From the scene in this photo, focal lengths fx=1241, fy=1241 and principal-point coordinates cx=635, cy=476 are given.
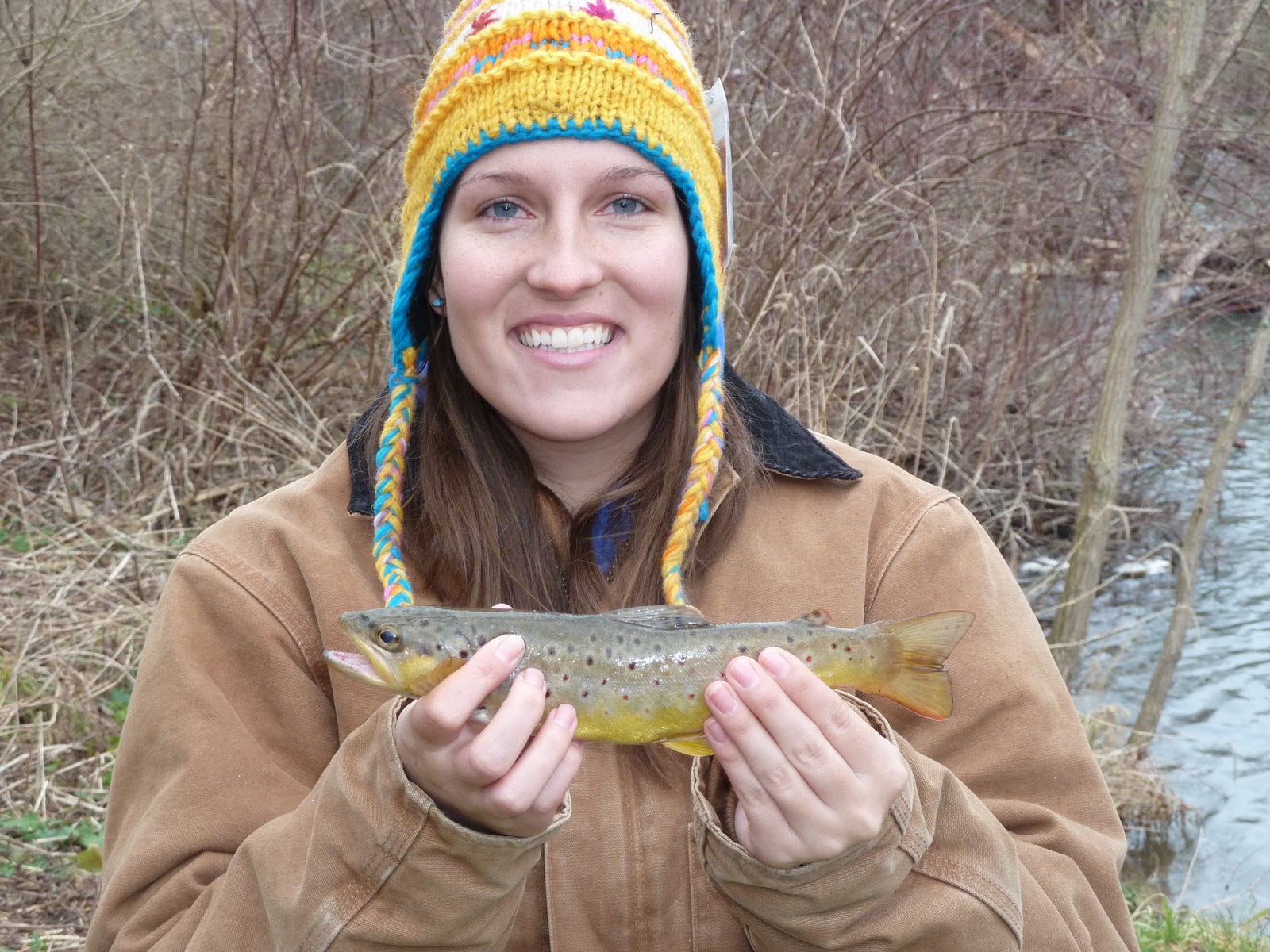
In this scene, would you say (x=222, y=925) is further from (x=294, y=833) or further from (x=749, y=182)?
(x=749, y=182)

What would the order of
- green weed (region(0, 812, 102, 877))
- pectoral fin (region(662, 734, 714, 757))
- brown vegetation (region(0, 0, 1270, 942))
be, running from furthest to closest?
brown vegetation (region(0, 0, 1270, 942)) < green weed (region(0, 812, 102, 877)) < pectoral fin (region(662, 734, 714, 757))

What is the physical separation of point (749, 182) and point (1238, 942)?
4.65 m

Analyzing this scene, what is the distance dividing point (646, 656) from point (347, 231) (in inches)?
243

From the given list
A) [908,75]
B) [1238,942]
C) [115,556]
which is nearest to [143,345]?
[115,556]

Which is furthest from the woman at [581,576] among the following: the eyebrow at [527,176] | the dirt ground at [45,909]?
the dirt ground at [45,909]

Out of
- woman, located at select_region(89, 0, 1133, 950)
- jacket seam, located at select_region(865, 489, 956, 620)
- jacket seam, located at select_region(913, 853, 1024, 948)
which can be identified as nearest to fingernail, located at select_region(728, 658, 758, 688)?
woman, located at select_region(89, 0, 1133, 950)

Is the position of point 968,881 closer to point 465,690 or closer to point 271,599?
point 465,690

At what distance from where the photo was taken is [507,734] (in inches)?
72.6

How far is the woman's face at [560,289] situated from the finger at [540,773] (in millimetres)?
766

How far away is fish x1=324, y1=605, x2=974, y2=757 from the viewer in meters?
2.11

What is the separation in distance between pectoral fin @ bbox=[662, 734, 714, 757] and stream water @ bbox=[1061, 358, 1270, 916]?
4.45m

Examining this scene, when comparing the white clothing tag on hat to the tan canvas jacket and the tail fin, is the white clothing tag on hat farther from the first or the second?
the tail fin

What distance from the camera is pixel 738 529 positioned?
2594 mm

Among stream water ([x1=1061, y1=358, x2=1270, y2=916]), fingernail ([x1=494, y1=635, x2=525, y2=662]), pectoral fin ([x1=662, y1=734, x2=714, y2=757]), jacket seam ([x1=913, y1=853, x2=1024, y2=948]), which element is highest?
fingernail ([x1=494, y1=635, x2=525, y2=662])
